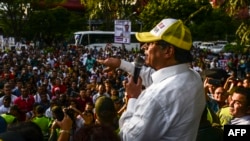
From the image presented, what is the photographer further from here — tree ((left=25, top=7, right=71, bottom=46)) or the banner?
tree ((left=25, top=7, right=71, bottom=46))

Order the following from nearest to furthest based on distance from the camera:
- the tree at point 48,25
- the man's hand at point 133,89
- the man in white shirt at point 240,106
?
1. the man's hand at point 133,89
2. the man in white shirt at point 240,106
3. the tree at point 48,25

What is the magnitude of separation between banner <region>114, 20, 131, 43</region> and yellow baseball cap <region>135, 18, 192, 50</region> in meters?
11.7

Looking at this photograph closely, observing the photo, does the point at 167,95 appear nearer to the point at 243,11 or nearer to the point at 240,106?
the point at 240,106

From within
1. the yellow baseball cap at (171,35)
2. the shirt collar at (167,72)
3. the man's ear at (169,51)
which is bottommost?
the shirt collar at (167,72)

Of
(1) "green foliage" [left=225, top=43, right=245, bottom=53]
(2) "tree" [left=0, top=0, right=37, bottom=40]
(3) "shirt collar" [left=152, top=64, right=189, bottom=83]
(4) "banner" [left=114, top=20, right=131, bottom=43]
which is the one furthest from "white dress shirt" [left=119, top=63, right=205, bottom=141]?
(2) "tree" [left=0, top=0, right=37, bottom=40]

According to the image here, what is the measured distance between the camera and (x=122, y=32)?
1481 centimetres

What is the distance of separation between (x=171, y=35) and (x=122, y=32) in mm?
12097

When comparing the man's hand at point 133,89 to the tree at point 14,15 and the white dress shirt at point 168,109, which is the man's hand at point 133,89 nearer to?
the white dress shirt at point 168,109

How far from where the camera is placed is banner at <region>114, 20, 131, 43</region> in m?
14.6

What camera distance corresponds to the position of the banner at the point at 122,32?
1460 cm

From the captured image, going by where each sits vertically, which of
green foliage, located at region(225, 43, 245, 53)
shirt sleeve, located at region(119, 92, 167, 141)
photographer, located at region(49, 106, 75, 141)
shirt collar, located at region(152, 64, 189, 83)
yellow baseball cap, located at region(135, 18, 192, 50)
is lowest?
green foliage, located at region(225, 43, 245, 53)

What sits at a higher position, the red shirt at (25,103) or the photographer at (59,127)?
the photographer at (59,127)

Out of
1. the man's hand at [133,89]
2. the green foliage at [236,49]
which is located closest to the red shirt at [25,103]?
the man's hand at [133,89]

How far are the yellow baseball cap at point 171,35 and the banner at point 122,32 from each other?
11.7 meters
